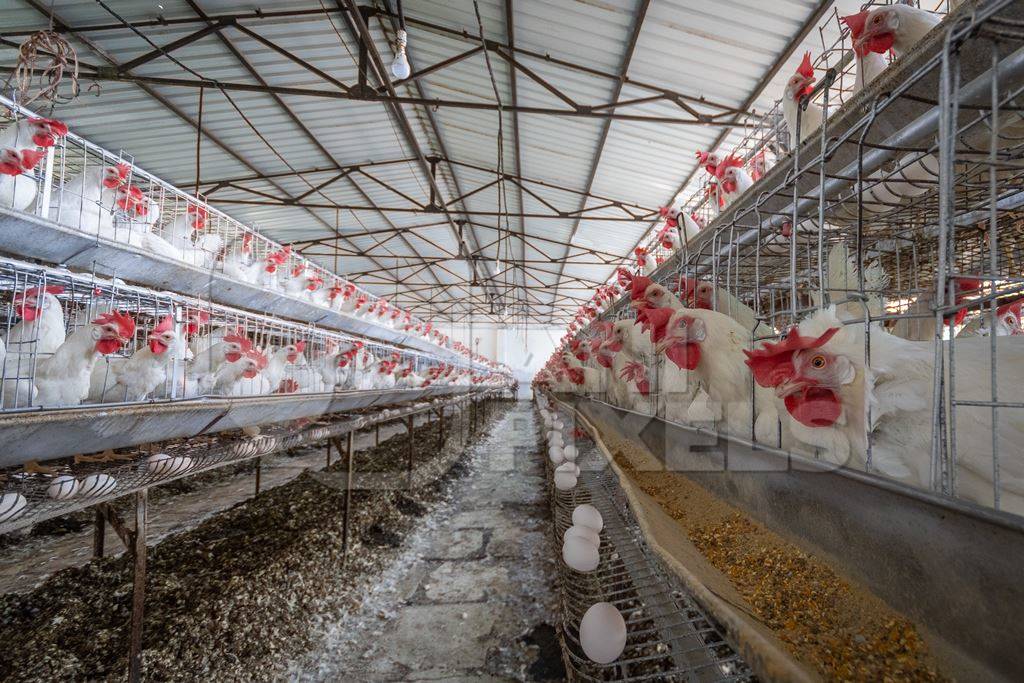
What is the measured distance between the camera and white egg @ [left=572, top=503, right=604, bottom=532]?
169 cm

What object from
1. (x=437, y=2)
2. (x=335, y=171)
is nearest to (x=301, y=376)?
(x=437, y=2)

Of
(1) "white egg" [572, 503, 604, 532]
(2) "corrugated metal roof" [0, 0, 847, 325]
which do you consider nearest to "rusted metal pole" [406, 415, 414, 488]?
(1) "white egg" [572, 503, 604, 532]

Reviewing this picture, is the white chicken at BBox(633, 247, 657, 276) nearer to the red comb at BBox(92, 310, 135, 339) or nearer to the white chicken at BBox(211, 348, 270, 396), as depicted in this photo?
the white chicken at BBox(211, 348, 270, 396)

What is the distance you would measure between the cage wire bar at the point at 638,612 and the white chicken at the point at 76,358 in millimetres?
2487

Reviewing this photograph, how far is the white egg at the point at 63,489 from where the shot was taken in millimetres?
1207

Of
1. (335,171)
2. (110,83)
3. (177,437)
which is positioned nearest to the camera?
(177,437)

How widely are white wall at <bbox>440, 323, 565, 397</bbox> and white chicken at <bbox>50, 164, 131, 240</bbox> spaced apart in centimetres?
2131

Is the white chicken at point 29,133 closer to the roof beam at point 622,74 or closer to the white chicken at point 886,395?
the white chicken at point 886,395

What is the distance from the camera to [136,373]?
2650 millimetres

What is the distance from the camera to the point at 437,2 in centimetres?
450

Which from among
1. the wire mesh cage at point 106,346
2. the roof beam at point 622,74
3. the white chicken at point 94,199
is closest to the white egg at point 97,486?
the wire mesh cage at point 106,346

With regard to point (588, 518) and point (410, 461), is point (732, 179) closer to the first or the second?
point (588, 518)

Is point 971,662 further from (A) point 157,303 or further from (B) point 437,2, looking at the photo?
(B) point 437,2

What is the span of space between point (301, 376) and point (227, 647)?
3.36 metres
